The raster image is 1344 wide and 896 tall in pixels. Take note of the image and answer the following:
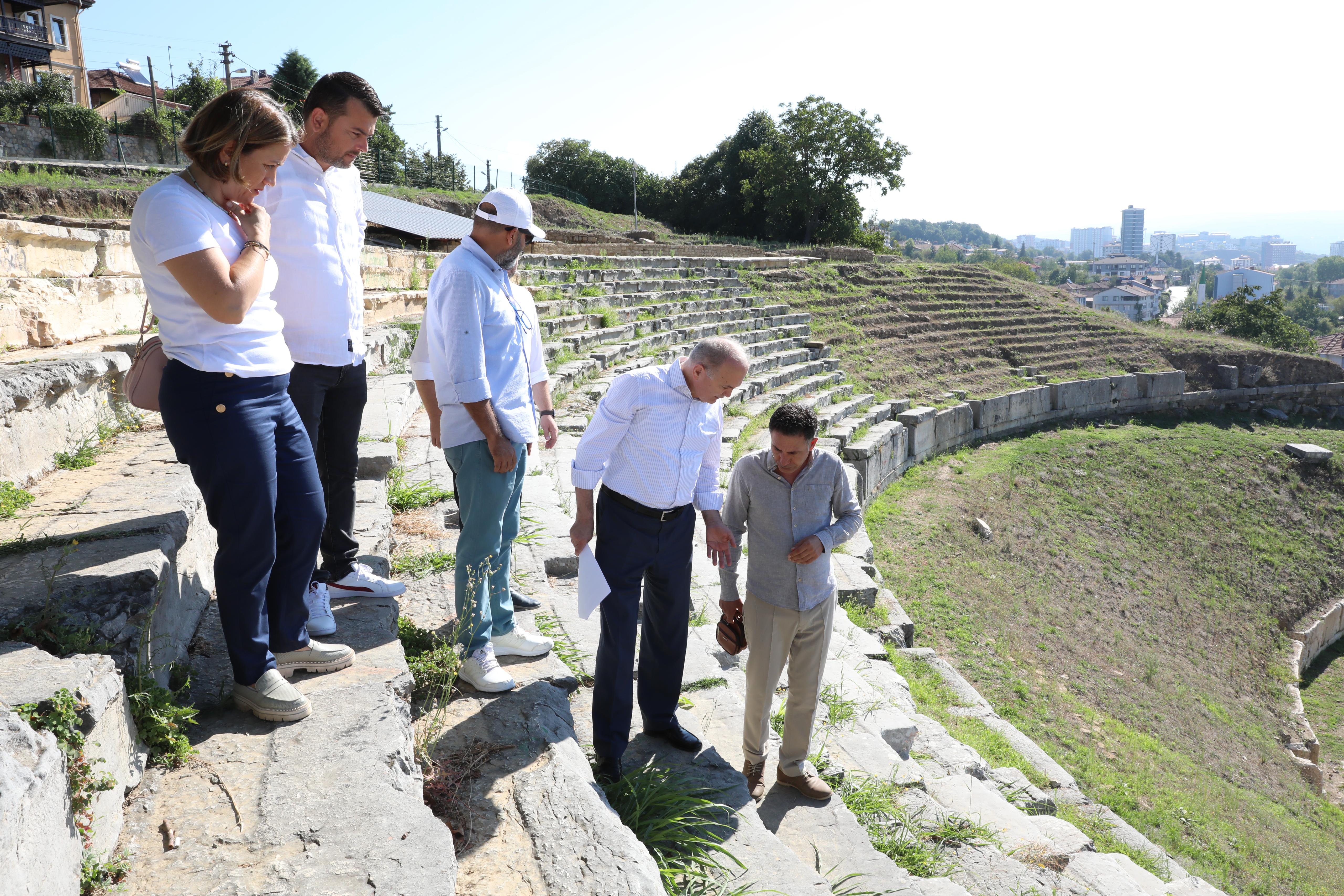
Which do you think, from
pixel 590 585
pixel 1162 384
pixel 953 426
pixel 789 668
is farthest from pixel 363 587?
pixel 1162 384

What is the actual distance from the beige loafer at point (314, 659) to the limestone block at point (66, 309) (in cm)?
308

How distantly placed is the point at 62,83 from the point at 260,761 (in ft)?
100

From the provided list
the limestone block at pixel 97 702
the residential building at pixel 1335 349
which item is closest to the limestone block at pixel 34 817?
the limestone block at pixel 97 702

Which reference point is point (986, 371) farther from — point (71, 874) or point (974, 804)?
point (71, 874)

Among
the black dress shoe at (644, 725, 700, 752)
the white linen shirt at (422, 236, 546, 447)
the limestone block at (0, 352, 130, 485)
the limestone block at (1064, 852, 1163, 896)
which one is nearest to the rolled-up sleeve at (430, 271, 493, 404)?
the white linen shirt at (422, 236, 546, 447)

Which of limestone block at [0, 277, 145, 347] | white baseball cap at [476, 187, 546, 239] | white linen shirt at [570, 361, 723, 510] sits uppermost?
white baseball cap at [476, 187, 546, 239]

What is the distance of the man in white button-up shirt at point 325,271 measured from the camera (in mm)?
2598

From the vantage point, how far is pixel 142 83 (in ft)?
120

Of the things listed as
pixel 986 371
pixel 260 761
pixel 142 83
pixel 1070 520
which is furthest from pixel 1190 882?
pixel 142 83

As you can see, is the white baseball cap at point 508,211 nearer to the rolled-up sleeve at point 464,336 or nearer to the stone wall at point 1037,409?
the rolled-up sleeve at point 464,336

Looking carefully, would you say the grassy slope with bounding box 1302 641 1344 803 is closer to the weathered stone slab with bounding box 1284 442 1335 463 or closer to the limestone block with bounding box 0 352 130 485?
the weathered stone slab with bounding box 1284 442 1335 463

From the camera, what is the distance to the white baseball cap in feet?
9.18

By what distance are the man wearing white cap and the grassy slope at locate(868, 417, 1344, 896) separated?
557 centimetres

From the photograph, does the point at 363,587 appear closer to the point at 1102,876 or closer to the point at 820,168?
the point at 1102,876
